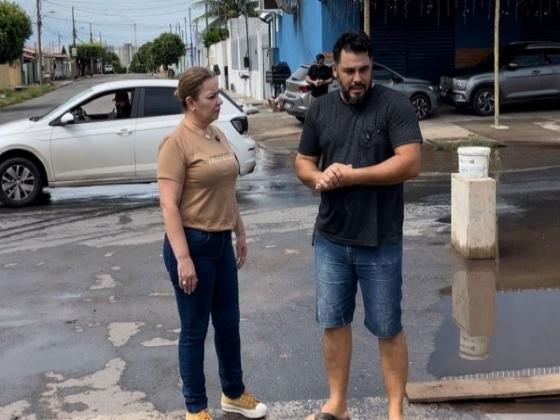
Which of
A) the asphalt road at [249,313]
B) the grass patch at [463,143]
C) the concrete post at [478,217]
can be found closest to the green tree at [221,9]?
the grass patch at [463,143]

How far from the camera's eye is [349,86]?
3707 millimetres

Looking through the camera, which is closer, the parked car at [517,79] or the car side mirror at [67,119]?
Answer: the car side mirror at [67,119]

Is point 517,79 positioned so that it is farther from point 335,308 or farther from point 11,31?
point 11,31

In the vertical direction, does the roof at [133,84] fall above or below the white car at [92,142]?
Result: above

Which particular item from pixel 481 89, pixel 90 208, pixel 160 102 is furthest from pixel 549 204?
pixel 481 89

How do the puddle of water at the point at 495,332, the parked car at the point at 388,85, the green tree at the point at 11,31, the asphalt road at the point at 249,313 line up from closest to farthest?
the asphalt road at the point at 249,313 < the puddle of water at the point at 495,332 < the parked car at the point at 388,85 < the green tree at the point at 11,31

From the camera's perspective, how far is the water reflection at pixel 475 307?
206 inches

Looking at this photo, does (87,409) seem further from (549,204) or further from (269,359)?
(549,204)

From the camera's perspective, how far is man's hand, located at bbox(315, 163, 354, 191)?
3.64 meters

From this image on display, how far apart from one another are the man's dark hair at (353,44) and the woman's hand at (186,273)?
3.95 ft

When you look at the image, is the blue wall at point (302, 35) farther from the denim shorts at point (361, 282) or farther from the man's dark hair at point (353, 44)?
the denim shorts at point (361, 282)

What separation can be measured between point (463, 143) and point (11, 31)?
3714 cm

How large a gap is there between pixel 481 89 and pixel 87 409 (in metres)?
17.0

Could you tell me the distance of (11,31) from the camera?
150 feet
